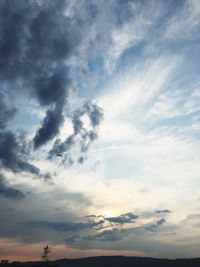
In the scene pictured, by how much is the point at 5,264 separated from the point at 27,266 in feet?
24.0

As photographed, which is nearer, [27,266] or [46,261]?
[27,266]

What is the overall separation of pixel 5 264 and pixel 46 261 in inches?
691

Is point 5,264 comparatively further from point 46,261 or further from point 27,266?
point 46,261

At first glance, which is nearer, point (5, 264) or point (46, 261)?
point (5, 264)

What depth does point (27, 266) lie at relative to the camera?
346 feet

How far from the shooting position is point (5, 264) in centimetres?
10738

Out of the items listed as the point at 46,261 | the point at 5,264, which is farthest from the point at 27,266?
the point at 46,261

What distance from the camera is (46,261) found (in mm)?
120875

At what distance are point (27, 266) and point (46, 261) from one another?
1620cm
